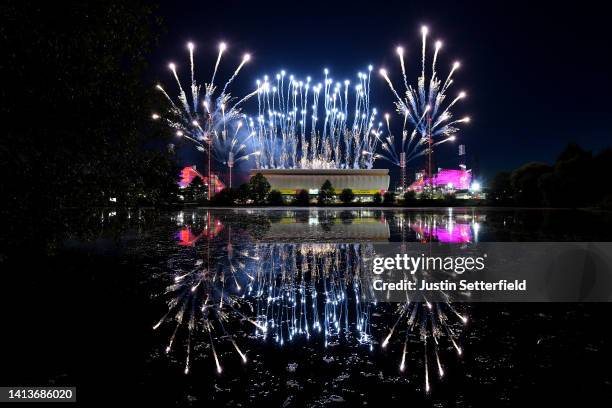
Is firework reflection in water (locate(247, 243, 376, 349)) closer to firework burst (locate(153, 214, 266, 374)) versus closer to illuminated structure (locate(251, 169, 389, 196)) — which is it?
firework burst (locate(153, 214, 266, 374))

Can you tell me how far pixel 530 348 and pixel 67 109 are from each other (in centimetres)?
663

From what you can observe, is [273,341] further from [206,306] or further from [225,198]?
[225,198]

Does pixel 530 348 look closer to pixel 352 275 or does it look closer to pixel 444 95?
pixel 352 275

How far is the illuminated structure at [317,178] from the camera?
62.1 meters

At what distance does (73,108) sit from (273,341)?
4.17 m

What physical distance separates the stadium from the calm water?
5334cm

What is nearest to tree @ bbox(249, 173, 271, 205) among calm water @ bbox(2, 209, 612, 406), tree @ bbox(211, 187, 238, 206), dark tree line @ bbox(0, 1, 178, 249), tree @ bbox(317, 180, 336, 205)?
tree @ bbox(211, 187, 238, 206)

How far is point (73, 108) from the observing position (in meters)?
5.71

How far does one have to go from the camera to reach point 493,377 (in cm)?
404

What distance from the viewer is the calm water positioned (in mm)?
3830

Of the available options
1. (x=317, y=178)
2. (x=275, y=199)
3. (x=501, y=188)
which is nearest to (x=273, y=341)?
(x=275, y=199)

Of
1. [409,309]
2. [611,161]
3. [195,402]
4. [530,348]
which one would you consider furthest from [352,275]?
[611,161]

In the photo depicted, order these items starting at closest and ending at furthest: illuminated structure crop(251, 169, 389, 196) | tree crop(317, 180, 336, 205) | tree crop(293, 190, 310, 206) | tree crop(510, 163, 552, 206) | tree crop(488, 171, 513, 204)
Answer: tree crop(510, 163, 552, 206)
tree crop(293, 190, 310, 206)
tree crop(488, 171, 513, 204)
tree crop(317, 180, 336, 205)
illuminated structure crop(251, 169, 389, 196)

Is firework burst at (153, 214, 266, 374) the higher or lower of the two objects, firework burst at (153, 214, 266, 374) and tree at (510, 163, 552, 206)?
the lower
